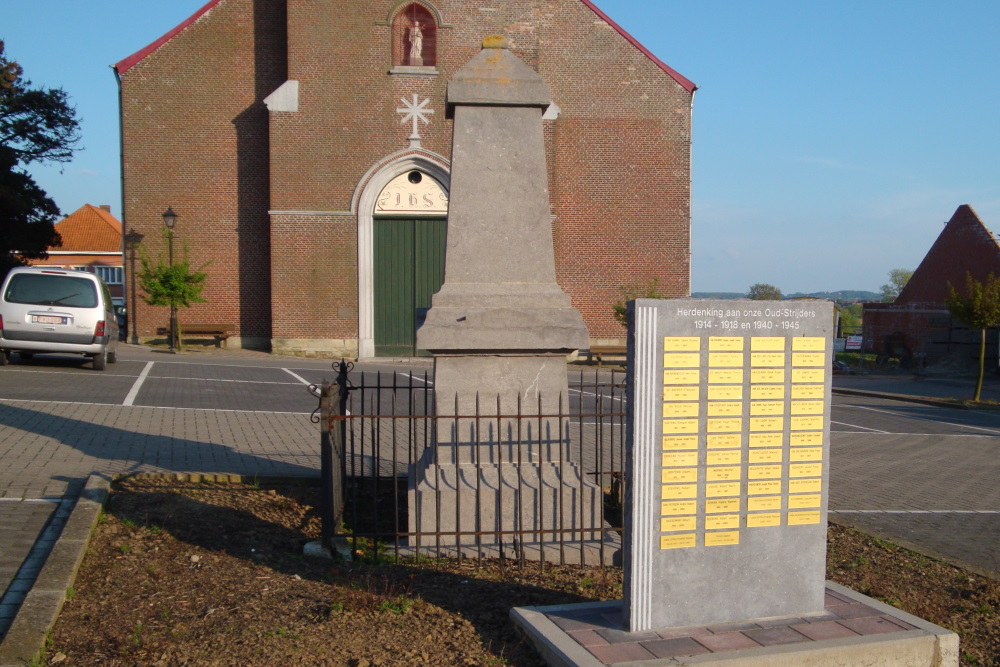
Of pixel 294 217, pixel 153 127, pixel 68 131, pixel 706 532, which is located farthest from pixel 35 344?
pixel 68 131

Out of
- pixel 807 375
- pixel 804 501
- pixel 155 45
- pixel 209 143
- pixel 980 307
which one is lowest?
pixel 804 501

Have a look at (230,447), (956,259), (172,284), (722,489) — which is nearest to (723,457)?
(722,489)

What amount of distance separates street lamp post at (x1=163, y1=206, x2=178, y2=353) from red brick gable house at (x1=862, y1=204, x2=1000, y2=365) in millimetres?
23585

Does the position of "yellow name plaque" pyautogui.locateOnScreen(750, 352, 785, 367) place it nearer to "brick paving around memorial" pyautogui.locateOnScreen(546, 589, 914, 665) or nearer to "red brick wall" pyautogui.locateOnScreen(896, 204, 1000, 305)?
"brick paving around memorial" pyautogui.locateOnScreen(546, 589, 914, 665)

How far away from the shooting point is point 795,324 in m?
4.17

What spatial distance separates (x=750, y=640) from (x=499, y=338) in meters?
2.63

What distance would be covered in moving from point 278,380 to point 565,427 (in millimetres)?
12327

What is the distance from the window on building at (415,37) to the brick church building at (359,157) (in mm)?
39

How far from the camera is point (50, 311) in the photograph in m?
15.3

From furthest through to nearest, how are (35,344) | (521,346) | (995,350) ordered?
(995,350), (35,344), (521,346)

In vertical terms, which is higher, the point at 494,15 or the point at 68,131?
the point at 494,15

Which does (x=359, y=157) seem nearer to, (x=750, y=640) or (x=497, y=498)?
(x=497, y=498)

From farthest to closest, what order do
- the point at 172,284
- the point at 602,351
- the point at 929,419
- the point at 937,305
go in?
the point at 937,305
the point at 602,351
the point at 172,284
the point at 929,419

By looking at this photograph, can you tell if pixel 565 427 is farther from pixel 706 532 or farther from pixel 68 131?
pixel 68 131
